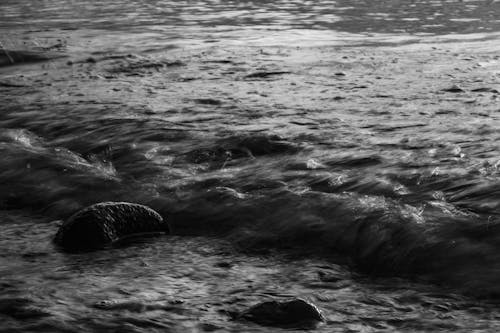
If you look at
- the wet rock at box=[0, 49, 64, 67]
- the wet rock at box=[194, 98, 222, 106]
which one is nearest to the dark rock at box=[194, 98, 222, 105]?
the wet rock at box=[194, 98, 222, 106]

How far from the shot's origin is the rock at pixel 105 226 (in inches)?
176

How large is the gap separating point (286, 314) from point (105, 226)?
4.43 ft

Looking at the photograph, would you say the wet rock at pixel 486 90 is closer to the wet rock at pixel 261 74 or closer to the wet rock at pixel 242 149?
the wet rock at pixel 261 74

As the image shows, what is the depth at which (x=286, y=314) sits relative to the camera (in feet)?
11.6

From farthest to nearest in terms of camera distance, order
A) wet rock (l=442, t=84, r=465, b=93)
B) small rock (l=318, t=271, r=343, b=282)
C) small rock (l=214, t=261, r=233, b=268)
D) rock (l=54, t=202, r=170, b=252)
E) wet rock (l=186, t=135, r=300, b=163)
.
Answer: wet rock (l=442, t=84, r=465, b=93)
wet rock (l=186, t=135, r=300, b=163)
rock (l=54, t=202, r=170, b=252)
small rock (l=214, t=261, r=233, b=268)
small rock (l=318, t=271, r=343, b=282)

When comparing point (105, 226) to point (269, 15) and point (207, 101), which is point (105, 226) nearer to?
point (207, 101)

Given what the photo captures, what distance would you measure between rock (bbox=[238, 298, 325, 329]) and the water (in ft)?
0.20

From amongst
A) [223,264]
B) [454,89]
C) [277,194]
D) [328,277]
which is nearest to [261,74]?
[454,89]

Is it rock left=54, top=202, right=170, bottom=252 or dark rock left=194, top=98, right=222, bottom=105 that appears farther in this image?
dark rock left=194, top=98, right=222, bottom=105

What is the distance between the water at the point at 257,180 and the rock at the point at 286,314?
0.20 feet

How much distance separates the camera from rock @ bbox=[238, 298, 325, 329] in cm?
350

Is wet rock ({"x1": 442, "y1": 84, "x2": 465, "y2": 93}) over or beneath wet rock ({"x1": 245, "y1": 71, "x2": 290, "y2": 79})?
over

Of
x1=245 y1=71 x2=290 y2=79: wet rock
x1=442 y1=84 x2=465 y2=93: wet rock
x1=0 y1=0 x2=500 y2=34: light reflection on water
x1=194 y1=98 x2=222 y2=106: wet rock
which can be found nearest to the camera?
x1=194 y1=98 x2=222 y2=106: wet rock

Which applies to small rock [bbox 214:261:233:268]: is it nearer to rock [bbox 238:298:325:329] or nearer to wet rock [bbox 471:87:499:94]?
rock [bbox 238:298:325:329]
